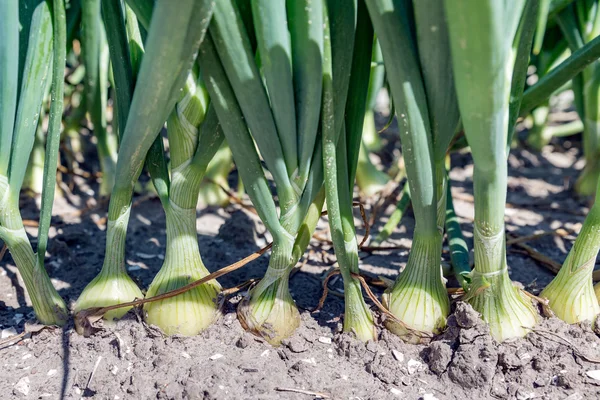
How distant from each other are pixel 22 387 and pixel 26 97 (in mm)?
411

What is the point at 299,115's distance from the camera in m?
0.83

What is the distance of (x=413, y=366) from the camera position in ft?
2.98

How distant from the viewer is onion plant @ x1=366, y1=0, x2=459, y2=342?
745mm

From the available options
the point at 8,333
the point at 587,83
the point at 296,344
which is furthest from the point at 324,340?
the point at 587,83

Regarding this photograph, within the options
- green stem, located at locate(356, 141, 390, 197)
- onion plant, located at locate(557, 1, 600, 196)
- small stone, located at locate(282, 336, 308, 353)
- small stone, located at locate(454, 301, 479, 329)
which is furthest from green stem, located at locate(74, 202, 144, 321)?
onion plant, located at locate(557, 1, 600, 196)

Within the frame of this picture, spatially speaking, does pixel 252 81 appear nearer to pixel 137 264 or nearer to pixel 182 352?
pixel 182 352

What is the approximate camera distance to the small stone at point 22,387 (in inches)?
34.6

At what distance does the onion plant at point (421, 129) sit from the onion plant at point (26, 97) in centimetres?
46

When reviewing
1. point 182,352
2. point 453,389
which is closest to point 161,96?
point 182,352

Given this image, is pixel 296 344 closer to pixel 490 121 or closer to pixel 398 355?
pixel 398 355

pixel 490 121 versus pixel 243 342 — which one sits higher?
pixel 490 121

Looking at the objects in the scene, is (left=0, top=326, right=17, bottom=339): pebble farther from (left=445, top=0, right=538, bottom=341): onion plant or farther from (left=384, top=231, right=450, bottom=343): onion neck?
(left=445, top=0, right=538, bottom=341): onion plant

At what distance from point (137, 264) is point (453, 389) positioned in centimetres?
69

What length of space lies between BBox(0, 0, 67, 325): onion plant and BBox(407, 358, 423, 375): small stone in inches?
22.6
